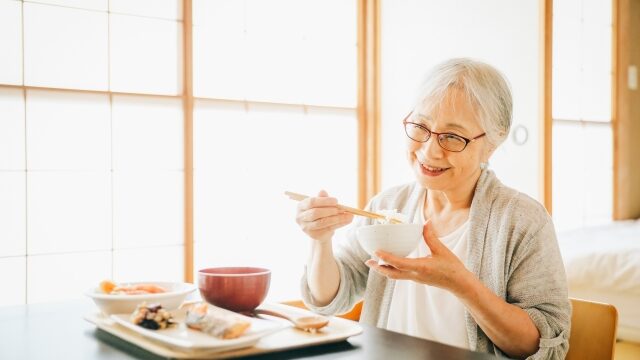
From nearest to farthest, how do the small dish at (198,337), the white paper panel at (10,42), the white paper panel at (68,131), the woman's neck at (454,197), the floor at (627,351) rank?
1. the small dish at (198,337)
2. the woman's neck at (454,197)
3. the floor at (627,351)
4. the white paper panel at (10,42)
5. the white paper panel at (68,131)

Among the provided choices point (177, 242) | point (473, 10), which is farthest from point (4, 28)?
point (473, 10)

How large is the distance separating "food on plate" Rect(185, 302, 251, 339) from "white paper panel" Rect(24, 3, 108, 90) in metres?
2.57

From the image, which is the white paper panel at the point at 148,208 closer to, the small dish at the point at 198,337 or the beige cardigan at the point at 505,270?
the beige cardigan at the point at 505,270

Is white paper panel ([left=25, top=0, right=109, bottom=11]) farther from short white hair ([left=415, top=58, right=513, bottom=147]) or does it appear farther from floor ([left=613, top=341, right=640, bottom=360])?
floor ([left=613, top=341, right=640, bottom=360])

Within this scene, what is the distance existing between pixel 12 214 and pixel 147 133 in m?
0.81

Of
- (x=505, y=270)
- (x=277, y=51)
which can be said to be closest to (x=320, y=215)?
(x=505, y=270)

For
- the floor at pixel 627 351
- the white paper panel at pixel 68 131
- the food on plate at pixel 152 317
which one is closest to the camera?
the food on plate at pixel 152 317

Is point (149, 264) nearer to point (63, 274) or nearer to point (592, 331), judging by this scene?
point (63, 274)

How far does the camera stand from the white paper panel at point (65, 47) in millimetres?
3201

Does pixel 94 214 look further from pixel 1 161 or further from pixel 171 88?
pixel 171 88

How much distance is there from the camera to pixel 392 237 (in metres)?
1.20

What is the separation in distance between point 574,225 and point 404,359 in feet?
11.4

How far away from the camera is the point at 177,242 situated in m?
3.71

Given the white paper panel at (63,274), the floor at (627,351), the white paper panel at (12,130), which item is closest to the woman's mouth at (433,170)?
the floor at (627,351)
